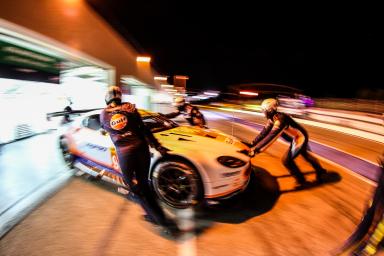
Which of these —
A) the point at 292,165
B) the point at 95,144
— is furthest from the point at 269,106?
the point at 95,144

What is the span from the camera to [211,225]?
375 centimetres

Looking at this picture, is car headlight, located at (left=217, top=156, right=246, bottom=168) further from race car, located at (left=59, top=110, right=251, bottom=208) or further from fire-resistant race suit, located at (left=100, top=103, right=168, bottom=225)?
fire-resistant race suit, located at (left=100, top=103, right=168, bottom=225)

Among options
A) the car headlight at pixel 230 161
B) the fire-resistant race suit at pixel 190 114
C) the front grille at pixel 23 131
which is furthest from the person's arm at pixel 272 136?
the front grille at pixel 23 131

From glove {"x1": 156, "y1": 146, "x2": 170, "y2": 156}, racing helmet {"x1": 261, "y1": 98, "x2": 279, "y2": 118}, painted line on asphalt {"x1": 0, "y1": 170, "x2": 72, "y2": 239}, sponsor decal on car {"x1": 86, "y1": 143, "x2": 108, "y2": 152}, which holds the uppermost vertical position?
racing helmet {"x1": 261, "y1": 98, "x2": 279, "y2": 118}

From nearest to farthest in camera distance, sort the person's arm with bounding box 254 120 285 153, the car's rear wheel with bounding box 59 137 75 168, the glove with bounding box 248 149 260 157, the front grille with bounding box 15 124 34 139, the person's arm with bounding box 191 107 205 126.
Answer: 1. the glove with bounding box 248 149 260 157
2. the person's arm with bounding box 254 120 285 153
3. the car's rear wheel with bounding box 59 137 75 168
4. the person's arm with bounding box 191 107 205 126
5. the front grille with bounding box 15 124 34 139

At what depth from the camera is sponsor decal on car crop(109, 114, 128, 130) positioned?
Answer: 355 cm

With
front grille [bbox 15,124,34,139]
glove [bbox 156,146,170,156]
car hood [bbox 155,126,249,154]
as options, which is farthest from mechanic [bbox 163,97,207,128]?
front grille [bbox 15,124,34,139]

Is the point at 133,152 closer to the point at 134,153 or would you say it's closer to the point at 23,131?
the point at 134,153

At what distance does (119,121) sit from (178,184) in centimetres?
127

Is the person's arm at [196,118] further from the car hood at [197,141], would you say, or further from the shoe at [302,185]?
the shoe at [302,185]

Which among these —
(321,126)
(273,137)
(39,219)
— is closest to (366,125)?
(321,126)

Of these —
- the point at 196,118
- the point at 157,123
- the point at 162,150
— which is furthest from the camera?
the point at 196,118

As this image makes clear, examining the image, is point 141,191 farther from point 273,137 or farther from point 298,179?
point 298,179

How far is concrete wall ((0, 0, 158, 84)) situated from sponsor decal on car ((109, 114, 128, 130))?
2.84 meters
